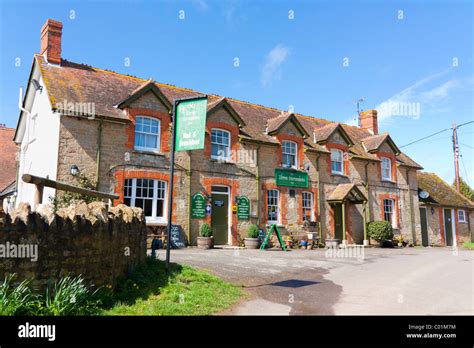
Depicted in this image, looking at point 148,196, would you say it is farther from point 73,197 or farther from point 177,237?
point 73,197

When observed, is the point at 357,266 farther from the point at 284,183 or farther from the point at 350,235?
the point at 350,235

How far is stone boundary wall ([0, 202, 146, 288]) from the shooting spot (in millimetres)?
5281

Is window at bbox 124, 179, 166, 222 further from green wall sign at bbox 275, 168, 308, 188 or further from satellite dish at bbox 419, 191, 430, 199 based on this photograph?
satellite dish at bbox 419, 191, 430, 199

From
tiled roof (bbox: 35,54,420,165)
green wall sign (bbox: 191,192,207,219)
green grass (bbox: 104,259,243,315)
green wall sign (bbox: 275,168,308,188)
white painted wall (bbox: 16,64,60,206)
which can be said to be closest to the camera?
green grass (bbox: 104,259,243,315)

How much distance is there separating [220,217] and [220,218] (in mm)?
48

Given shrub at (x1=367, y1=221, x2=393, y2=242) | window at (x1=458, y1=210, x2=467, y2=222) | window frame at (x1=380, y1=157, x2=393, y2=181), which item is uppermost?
window frame at (x1=380, y1=157, x2=393, y2=181)

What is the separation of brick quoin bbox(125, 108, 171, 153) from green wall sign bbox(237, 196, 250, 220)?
427cm

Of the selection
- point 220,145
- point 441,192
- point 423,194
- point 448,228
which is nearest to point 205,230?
point 220,145

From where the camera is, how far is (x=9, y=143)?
2858cm

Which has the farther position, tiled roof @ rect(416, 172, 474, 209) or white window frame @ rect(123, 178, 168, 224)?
tiled roof @ rect(416, 172, 474, 209)

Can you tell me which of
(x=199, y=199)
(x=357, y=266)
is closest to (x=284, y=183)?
(x=199, y=199)

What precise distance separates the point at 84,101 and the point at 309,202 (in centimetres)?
1245

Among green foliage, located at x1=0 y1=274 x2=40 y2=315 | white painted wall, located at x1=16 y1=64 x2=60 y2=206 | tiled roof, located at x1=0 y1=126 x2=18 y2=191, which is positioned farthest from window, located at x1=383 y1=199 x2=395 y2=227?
tiled roof, located at x1=0 y1=126 x2=18 y2=191

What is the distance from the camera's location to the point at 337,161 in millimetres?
22688
